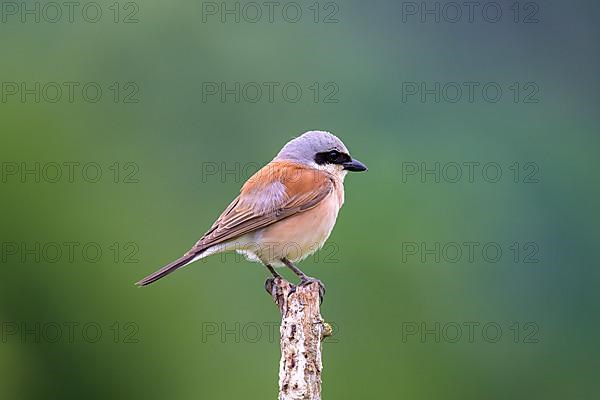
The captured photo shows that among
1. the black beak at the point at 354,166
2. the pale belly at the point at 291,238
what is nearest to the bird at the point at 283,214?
the pale belly at the point at 291,238

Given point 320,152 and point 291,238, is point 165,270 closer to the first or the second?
point 291,238

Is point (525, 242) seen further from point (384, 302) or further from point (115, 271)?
point (115, 271)

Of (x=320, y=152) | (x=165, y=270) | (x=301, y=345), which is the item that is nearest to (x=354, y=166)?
(x=320, y=152)

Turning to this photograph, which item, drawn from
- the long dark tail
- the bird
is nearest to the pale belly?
the bird

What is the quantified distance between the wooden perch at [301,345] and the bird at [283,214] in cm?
92

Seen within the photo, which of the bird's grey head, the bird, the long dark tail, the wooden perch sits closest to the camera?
the wooden perch

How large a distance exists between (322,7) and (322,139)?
3.16 meters

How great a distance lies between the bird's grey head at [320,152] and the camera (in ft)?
16.6

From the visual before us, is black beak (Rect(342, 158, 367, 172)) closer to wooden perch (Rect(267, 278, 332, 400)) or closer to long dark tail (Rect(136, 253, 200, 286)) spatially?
long dark tail (Rect(136, 253, 200, 286))

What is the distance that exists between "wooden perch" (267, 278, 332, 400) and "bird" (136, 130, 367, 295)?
917 millimetres

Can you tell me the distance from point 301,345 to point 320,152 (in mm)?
1812

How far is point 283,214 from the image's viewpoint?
4797mm

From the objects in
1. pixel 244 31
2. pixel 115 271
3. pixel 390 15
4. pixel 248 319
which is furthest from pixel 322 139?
pixel 390 15

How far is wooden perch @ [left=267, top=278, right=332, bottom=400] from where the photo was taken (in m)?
3.39
